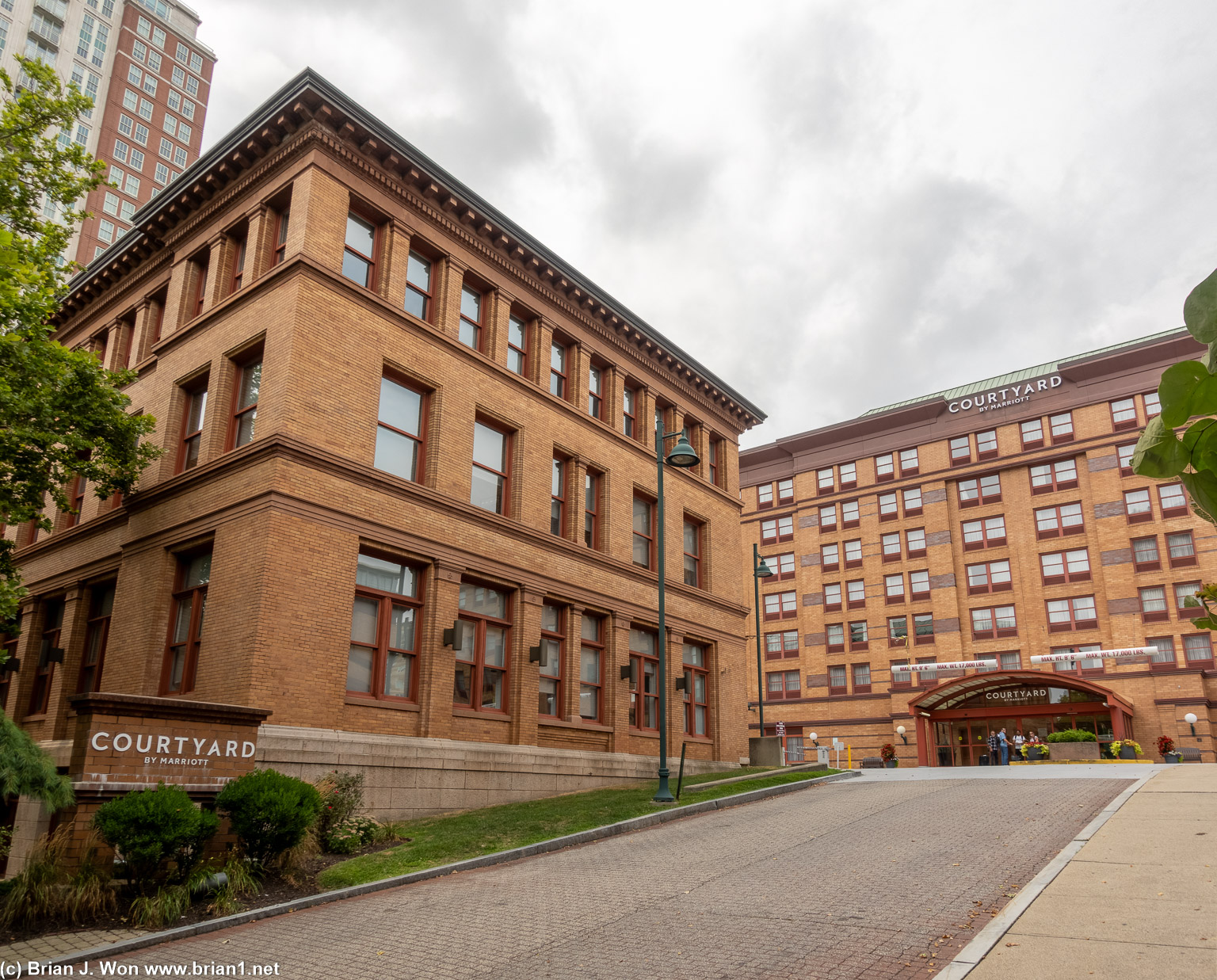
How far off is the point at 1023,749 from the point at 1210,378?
4910 centimetres

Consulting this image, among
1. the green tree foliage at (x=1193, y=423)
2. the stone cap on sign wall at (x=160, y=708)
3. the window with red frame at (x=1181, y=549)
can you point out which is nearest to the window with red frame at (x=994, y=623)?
the window with red frame at (x=1181, y=549)

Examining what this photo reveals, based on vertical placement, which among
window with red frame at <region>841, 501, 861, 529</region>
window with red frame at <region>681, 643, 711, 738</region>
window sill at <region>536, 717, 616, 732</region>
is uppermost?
window with red frame at <region>841, 501, 861, 529</region>

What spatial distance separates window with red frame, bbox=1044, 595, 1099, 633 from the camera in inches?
2078

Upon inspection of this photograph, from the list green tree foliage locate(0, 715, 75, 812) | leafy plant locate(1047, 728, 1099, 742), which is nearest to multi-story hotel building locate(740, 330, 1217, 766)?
leafy plant locate(1047, 728, 1099, 742)

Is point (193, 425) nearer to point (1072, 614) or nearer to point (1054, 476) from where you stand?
point (1072, 614)

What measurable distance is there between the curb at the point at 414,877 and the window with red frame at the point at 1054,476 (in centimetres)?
4258

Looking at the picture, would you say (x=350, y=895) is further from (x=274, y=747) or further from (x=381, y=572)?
(x=381, y=572)

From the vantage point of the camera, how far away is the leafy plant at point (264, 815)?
12.3 m

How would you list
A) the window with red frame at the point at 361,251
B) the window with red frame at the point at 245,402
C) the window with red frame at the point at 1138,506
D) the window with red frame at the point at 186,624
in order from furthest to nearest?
the window with red frame at the point at 1138,506 < the window with red frame at the point at 361,251 < the window with red frame at the point at 245,402 < the window with red frame at the point at 186,624

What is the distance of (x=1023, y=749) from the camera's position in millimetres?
44812

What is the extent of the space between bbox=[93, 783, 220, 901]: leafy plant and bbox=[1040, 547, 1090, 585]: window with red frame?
175ft

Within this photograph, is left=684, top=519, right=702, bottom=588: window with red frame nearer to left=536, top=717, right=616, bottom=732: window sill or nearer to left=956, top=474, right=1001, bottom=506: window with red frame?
left=536, top=717, right=616, bottom=732: window sill

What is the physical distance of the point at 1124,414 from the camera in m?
54.0

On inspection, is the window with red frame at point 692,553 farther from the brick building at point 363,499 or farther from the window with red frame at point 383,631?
the window with red frame at point 383,631
